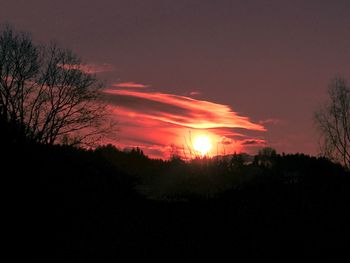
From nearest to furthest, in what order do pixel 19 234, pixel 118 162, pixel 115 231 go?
1. pixel 19 234
2. pixel 115 231
3. pixel 118 162

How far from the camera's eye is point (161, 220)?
20984 millimetres

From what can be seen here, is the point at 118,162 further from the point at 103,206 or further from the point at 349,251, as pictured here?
the point at 349,251

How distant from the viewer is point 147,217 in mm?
21531

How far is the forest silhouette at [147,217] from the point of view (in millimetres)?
14344

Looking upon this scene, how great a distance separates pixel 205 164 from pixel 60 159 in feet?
59.7

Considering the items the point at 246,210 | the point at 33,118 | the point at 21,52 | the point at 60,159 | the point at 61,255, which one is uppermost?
the point at 21,52

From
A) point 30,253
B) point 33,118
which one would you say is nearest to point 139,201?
point 30,253

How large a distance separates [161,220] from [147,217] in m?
0.81

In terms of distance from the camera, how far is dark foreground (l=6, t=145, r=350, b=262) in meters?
14.3

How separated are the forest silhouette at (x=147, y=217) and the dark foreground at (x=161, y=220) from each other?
0.03 m

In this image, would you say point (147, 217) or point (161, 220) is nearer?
point (161, 220)

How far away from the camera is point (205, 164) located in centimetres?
4100

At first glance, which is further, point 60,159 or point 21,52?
point 21,52

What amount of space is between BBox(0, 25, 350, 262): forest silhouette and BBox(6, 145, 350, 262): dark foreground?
31mm
